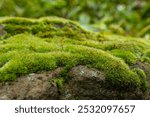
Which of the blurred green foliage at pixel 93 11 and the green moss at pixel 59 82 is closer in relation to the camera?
the green moss at pixel 59 82

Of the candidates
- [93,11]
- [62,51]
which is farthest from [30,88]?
[93,11]

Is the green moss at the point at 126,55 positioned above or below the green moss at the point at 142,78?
above

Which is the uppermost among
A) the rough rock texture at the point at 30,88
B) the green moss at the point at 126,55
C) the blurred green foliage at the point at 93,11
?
the blurred green foliage at the point at 93,11

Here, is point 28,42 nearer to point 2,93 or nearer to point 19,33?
point 19,33

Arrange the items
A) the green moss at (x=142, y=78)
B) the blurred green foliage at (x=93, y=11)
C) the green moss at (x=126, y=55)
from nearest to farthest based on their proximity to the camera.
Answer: the green moss at (x=142, y=78) < the green moss at (x=126, y=55) < the blurred green foliage at (x=93, y=11)

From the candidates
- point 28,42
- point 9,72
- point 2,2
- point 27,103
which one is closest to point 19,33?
point 28,42

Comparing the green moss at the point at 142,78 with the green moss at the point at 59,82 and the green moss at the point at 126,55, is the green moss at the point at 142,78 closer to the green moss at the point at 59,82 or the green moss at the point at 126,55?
the green moss at the point at 126,55

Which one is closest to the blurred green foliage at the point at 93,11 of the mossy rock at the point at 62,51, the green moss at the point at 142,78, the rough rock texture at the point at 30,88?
the mossy rock at the point at 62,51

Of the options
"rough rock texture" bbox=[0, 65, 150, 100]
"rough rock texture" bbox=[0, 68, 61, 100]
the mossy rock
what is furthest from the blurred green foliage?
"rough rock texture" bbox=[0, 68, 61, 100]
